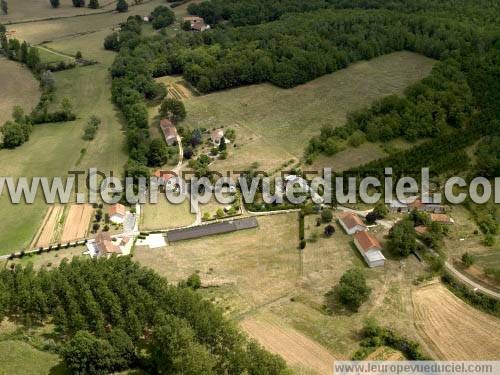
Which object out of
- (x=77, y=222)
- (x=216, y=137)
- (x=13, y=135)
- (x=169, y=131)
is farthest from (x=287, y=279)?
(x=13, y=135)

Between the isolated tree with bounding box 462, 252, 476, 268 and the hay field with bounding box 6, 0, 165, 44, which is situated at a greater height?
the hay field with bounding box 6, 0, 165, 44

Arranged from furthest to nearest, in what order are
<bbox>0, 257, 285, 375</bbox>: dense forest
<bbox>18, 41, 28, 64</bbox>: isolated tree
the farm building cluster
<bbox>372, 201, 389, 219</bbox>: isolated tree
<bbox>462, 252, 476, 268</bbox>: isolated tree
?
<bbox>18, 41, 28, 64</bbox>: isolated tree
<bbox>372, 201, 389, 219</bbox>: isolated tree
the farm building cluster
<bbox>462, 252, 476, 268</bbox>: isolated tree
<bbox>0, 257, 285, 375</bbox>: dense forest

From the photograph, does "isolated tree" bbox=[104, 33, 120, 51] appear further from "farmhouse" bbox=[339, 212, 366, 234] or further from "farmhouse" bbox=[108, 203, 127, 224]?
"farmhouse" bbox=[339, 212, 366, 234]

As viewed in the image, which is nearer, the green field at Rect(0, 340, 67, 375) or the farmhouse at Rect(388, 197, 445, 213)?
the green field at Rect(0, 340, 67, 375)

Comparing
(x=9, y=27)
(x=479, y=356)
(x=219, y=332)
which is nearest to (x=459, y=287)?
(x=479, y=356)

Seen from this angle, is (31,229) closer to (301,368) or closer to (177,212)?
(177,212)

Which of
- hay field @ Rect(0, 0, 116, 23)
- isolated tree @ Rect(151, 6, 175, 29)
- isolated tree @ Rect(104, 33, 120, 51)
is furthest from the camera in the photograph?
hay field @ Rect(0, 0, 116, 23)

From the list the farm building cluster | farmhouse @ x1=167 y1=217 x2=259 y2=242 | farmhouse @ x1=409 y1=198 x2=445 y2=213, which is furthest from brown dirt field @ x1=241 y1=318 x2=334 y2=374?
farmhouse @ x1=409 y1=198 x2=445 y2=213
